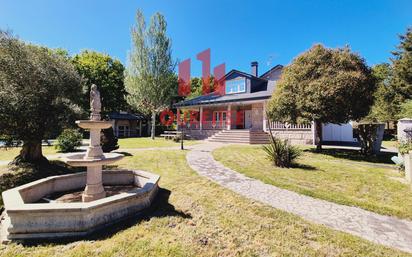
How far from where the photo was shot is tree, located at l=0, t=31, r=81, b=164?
6219mm

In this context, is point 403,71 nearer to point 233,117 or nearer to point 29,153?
point 233,117

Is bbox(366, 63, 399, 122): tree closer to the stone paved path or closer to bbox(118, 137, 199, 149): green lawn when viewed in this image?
bbox(118, 137, 199, 149): green lawn

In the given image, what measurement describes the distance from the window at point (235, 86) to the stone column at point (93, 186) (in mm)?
19604

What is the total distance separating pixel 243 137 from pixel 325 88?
8.22 m

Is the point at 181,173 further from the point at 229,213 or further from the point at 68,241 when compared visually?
the point at 68,241

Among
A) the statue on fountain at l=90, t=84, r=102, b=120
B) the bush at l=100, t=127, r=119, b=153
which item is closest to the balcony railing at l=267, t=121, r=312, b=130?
the bush at l=100, t=127, r=119, b=153

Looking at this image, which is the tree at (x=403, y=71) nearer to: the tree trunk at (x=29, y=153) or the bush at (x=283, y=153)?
the bush at (x=283, y=153)

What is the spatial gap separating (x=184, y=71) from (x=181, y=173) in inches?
997

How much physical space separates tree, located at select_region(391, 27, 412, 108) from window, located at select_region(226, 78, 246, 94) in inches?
709

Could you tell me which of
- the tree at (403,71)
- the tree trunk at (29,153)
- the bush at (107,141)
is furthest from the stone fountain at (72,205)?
the tree at (403,71)

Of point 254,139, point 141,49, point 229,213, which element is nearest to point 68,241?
point 229,213

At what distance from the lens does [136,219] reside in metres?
3.92
